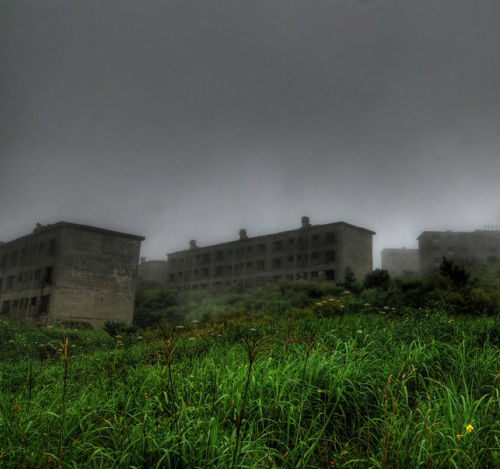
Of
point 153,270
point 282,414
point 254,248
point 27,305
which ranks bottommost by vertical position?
point 282,414

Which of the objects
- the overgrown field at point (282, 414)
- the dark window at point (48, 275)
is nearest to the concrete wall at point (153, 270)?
the dark window at point (48, 275)

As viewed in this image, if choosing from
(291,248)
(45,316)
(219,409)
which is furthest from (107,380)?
(291,248)

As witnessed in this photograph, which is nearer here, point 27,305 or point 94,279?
point 94,279

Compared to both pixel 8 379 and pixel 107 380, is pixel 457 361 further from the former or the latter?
pixel 8 379

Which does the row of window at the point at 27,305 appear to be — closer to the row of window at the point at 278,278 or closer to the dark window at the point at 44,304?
the dark window at the point at 44,304

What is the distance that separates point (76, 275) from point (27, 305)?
545 centimetres

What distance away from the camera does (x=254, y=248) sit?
164ft

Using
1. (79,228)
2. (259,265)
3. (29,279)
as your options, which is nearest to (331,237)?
(259,265)

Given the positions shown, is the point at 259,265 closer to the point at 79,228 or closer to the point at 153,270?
the point at 79,228

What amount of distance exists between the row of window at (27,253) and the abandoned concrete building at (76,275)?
0.07 meters

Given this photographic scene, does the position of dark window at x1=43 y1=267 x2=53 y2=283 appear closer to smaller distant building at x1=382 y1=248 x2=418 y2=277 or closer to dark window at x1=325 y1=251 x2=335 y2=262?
dark window at x1=325 y1=251 x2=335 y2=262

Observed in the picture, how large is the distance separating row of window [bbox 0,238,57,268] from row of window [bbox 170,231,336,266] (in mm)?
23120

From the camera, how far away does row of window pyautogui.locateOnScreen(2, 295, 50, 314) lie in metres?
30.3

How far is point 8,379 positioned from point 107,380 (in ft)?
10.0
